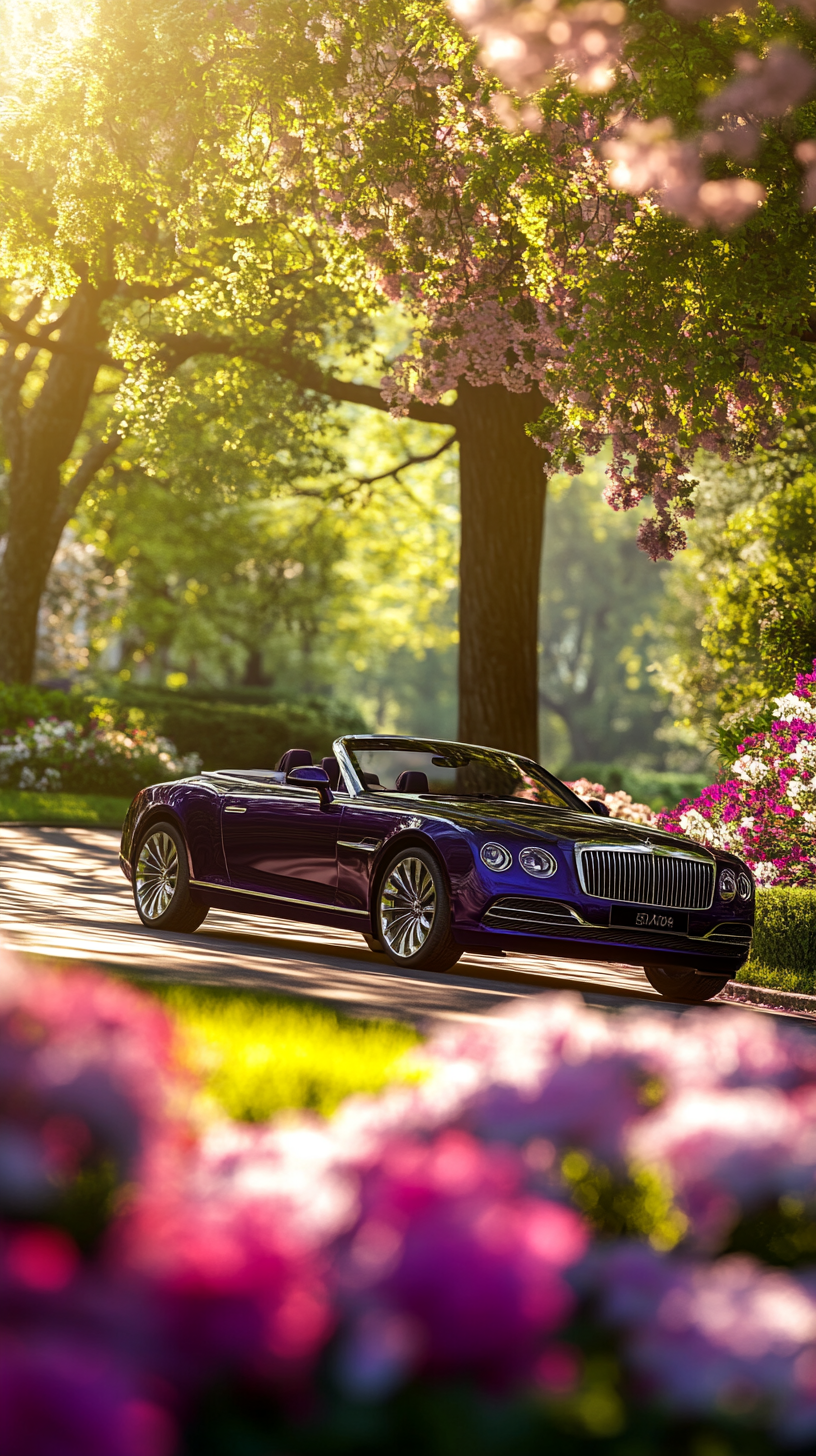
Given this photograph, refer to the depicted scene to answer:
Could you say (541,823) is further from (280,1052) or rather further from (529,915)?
(280,1052)

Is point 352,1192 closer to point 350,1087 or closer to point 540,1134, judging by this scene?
point 540,1134

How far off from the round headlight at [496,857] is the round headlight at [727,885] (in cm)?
164

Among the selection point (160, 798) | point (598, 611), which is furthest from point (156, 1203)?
point (598, 611)

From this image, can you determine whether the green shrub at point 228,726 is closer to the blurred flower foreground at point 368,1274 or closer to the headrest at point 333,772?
the headrest at point 333,772

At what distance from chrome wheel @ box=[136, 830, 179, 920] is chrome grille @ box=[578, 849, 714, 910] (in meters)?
3.55

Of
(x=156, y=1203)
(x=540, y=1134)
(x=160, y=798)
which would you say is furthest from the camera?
(x=160, y=798)

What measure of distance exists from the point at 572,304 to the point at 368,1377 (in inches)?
646

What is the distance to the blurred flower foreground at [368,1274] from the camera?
216cm

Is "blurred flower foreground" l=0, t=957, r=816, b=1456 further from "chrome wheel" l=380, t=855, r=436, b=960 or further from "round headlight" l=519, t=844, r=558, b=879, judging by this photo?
"chrome wheel" l=380, t=855, r=436, b=960

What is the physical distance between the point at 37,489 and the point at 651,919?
2096 cm

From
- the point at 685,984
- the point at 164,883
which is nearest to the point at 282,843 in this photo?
the point at 164,883

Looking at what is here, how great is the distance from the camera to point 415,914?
11.2 metres

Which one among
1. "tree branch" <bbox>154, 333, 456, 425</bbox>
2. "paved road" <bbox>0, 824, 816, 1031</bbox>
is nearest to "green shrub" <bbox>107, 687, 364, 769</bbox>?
"tree branch" <bbox>154, 333, 456, 425</bbox>

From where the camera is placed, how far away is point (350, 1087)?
4695 mm
